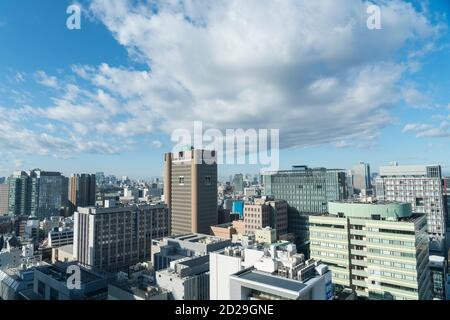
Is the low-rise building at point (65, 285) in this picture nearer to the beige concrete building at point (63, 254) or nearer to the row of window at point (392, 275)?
the beige concrete building at point (63, 254)

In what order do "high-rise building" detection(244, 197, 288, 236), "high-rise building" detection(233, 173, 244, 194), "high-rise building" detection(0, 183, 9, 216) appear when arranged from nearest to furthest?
1. "high-rise building" detection(244, 197, 288, 236)
2. "high-rise building" detection(0, 183, 9, 216)
3. "high-rise building" detection(233, 173, 244, 194)

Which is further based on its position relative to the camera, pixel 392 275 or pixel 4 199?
pixel 4 199

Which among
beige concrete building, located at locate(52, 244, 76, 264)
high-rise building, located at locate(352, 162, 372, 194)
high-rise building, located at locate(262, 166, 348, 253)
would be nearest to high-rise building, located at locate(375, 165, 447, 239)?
high-rise building, located at locate(262, 166, 348, 253)

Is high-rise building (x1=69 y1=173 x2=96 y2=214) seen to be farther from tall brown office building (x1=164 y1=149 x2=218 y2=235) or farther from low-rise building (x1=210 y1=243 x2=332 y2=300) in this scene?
low-rise building (x1=210 y1=243 x2=332 y2=300)

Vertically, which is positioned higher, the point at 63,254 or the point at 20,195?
the point at 20,195

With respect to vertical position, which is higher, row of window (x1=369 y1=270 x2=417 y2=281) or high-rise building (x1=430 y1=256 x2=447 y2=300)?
row of window (x1=369 y1=270 x2=417 y2=281)

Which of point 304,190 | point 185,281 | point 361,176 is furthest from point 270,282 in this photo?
point 361,176

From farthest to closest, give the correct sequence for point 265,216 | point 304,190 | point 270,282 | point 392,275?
point 304,190, point 265,216, point 392,275, point 270,282

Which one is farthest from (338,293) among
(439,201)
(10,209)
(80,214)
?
(10,209)

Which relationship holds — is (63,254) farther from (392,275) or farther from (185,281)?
(392,275)
